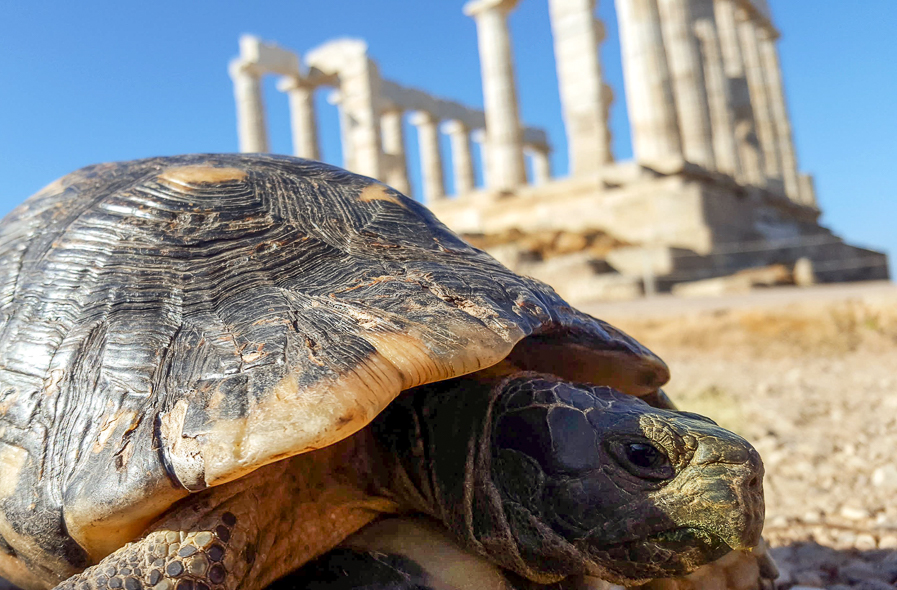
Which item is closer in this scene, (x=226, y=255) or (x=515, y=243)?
(x=226, y=255)

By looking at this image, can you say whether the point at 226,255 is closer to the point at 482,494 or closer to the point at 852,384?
the point at 482,494

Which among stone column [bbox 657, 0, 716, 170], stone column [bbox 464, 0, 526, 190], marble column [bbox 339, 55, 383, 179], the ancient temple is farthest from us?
marble column [bbox 339, 55, 383, 179]

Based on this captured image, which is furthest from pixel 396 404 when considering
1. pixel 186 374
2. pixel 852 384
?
pixel 852 384

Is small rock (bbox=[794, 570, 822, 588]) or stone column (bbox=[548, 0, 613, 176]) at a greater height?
stone column (bbox=[548, 0, 613, 176])

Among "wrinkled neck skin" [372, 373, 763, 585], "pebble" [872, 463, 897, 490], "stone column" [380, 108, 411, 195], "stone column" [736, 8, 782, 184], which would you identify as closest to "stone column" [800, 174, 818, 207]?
"stone column" [736, 8, 782, 184]

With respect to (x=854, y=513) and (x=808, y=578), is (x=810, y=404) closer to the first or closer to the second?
(x=854, y=513)

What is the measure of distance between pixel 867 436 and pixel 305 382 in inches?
117

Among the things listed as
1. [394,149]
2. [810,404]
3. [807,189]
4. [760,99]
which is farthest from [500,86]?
[810,404]

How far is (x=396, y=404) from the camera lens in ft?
4.84

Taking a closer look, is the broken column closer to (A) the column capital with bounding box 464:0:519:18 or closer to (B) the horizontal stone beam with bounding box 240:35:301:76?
(B) the horizontal stone beam with bounding box 240:35:301:76

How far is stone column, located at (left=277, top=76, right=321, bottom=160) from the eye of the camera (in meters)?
23.2

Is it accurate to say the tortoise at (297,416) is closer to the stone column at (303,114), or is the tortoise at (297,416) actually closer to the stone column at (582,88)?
the stone column at (582,88)

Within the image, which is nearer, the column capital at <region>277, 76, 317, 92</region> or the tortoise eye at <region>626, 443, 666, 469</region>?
the tortoise eye at <region>626, 443, 666, 469</region>

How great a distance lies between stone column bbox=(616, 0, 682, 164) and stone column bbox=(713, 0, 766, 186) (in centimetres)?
728
